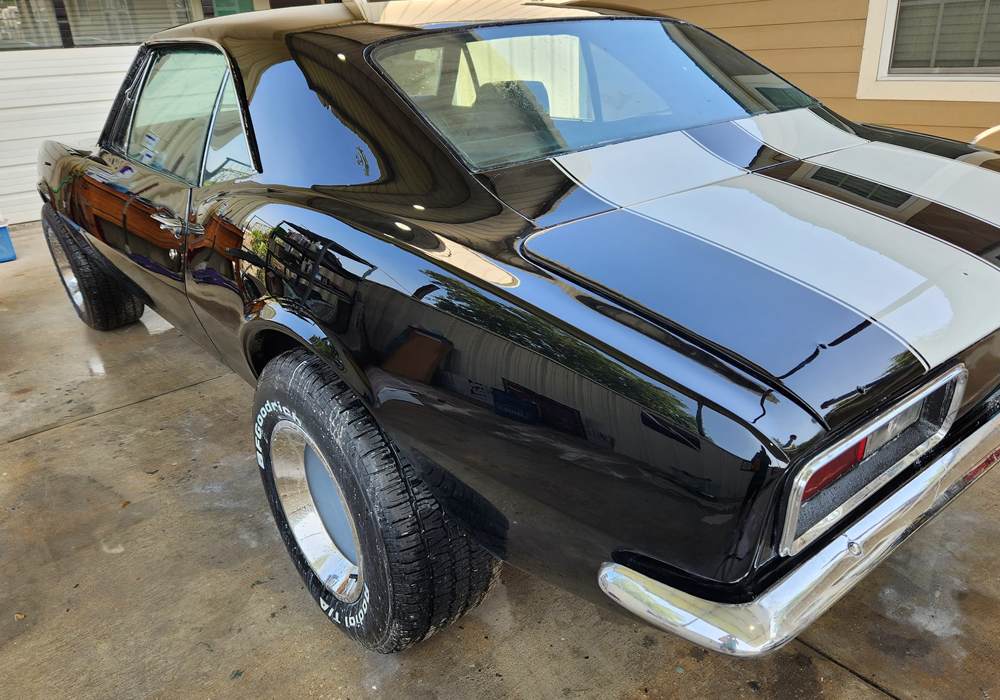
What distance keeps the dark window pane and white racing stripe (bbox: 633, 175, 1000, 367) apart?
742 centimetres

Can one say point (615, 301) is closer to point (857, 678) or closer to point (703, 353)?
point (703, 353)

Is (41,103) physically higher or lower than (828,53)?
lower

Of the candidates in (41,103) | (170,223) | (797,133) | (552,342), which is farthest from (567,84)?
(41,103)

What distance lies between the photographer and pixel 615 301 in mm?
1294

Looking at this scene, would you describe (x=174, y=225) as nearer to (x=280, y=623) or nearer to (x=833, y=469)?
(x=280, y=623)

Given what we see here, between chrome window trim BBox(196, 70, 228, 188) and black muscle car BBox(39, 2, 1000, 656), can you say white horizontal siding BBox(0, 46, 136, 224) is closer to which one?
chrome window trim BBox(196, 70, 228, 188)

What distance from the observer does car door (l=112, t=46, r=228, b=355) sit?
7.77 ft

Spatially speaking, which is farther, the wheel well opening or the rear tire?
the rear tire

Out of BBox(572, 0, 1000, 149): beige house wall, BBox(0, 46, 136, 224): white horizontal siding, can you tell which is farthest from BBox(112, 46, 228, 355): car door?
BBox(0, 46, 136, 224): white horizontal siding

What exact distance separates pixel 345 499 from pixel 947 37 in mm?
4395

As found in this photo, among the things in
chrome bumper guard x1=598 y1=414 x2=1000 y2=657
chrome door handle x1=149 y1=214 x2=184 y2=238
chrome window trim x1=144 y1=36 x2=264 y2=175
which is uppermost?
chrome window trim x1=144 y1=36 x2=264 y2=175

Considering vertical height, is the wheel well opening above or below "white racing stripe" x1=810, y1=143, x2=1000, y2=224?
below

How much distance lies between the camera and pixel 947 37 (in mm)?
4211

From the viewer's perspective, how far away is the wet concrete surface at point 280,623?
5.93 ft
